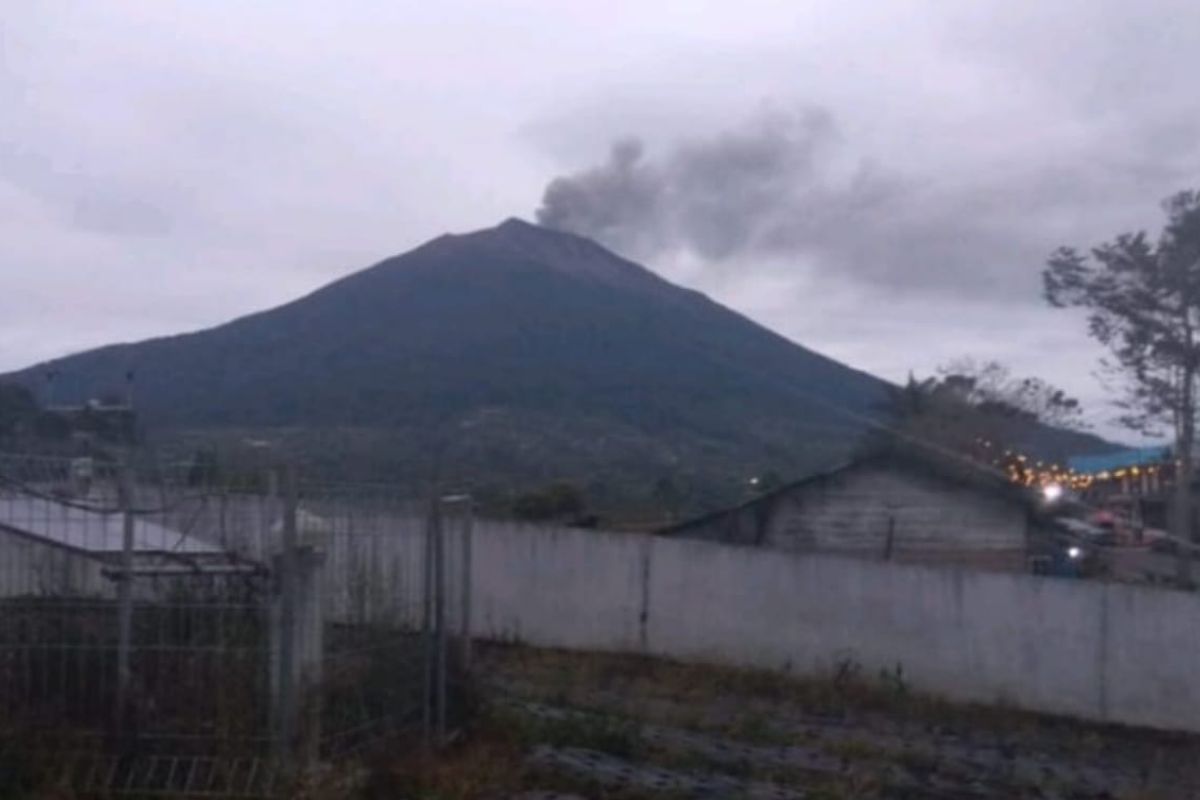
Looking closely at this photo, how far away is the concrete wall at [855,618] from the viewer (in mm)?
26406

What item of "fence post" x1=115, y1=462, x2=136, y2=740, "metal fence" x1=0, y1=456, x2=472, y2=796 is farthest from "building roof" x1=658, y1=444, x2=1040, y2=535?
"fence post" x1=115, y1=462, x2=136, y2=740

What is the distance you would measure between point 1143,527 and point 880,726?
1234 inches

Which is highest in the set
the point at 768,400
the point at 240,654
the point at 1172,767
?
the point at 768,400

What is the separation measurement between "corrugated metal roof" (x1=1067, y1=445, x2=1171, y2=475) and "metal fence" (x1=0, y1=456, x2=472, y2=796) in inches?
1722

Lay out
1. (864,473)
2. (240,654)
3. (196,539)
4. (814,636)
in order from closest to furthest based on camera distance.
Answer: (240,654)
(196,539)
(814,636)
(864,473)

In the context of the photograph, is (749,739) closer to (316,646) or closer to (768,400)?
(316,646)

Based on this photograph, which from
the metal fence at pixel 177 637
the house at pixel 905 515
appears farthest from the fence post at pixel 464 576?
the house at pixel 905 515

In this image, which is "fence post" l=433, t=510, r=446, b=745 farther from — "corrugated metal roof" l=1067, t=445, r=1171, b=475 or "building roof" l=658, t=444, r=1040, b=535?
"corrugated metal roof" l=1067, t=445, r=1171, b=475

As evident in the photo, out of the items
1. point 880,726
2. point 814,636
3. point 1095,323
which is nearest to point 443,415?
point 1095,323

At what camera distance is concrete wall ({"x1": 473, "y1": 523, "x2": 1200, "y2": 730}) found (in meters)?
26.4

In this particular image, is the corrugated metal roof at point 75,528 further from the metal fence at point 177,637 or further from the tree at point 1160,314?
the tree at point 1160,314

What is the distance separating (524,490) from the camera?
4494 cm

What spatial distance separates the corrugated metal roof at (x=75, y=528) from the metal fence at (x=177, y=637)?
0.6 inches

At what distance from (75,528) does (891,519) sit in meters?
27.5
